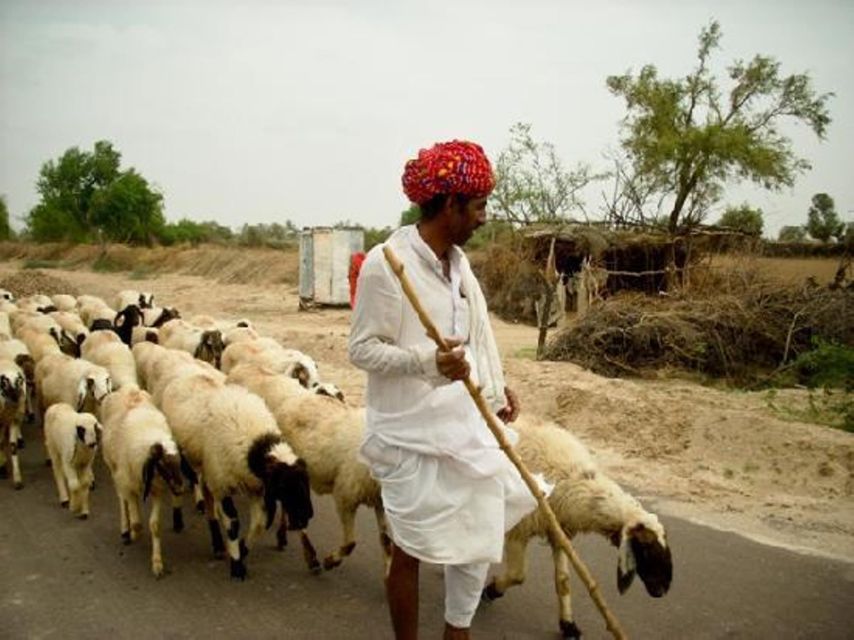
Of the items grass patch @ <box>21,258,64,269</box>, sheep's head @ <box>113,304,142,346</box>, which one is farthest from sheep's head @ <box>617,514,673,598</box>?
grass patch @ <box>21,258,64,269</box>

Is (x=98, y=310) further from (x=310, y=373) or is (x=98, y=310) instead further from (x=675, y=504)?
(x=675, y=504)

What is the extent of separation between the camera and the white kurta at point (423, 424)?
268 cm

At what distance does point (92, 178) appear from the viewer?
4562 centimetres

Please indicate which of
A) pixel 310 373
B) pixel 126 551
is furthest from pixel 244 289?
pixel 126 551

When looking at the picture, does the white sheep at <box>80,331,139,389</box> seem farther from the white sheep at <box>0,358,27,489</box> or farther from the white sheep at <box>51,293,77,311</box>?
the white sheep at <box>51,293,77,311</box>

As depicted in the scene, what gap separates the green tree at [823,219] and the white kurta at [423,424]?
36.1 meters

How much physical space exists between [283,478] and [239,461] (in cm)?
47

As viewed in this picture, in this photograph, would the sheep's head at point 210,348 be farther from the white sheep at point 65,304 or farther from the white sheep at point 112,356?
the white sheep at point 65,304

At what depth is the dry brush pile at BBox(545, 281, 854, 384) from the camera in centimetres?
1095

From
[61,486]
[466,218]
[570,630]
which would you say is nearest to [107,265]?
[61,486]

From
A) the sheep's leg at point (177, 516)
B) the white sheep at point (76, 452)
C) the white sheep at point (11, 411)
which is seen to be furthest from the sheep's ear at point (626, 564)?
the white sheep at point (11, 411)

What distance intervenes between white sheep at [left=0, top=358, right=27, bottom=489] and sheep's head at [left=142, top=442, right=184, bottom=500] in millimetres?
2281

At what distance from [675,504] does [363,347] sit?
165 inches

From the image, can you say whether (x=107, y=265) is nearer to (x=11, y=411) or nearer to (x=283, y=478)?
(x=11, y=411)
